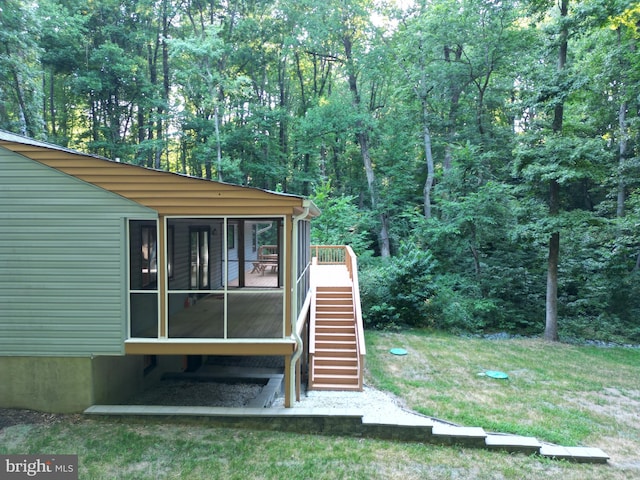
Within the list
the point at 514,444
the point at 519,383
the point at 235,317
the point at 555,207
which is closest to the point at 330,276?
the point at 235,317

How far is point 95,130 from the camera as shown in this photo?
23.9m

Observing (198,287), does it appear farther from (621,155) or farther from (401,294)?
(621,155)

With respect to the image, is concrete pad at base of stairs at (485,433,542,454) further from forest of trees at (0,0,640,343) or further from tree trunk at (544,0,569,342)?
tree trunk at (544,0,569,342)

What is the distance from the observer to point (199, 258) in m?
9.56

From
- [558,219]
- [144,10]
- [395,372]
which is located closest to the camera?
[395,372]

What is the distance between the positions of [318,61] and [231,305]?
27599mm

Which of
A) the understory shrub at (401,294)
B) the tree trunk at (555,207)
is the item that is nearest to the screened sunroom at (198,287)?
the understory shrub at (401,294)

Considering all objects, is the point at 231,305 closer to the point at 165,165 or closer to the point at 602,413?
the point at 602,413

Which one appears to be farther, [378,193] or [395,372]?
[378,193]

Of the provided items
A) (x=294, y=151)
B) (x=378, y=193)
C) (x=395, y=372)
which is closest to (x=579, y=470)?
(x=395, y=372)

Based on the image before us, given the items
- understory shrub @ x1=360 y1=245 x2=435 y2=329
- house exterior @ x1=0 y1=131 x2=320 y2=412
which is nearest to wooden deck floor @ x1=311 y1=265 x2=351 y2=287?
understory shrub @ x1=360 y1=245 x2=435 y2=329

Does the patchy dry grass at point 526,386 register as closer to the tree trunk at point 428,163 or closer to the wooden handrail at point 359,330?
the wooden handrail at point 359,330

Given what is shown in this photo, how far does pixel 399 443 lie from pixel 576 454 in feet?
8.77

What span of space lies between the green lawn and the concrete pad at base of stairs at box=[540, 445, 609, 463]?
0.52 ft
